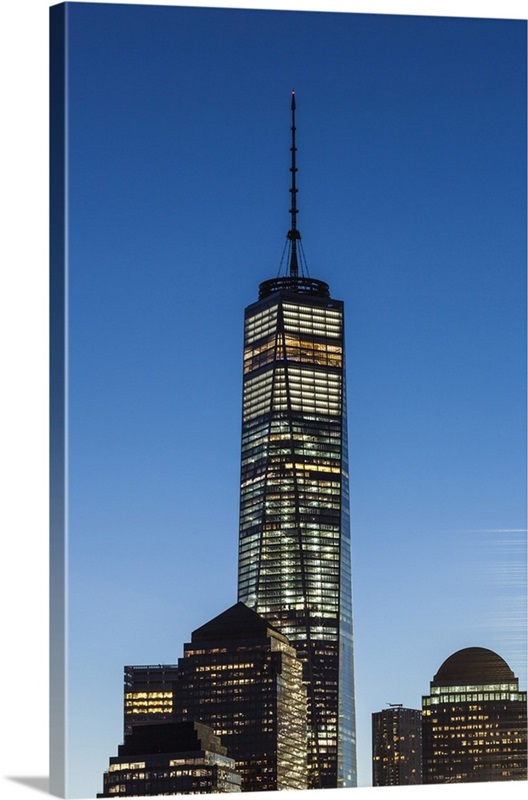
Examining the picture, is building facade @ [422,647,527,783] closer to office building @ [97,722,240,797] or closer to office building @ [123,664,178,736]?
office building @ [97,722,240,797]

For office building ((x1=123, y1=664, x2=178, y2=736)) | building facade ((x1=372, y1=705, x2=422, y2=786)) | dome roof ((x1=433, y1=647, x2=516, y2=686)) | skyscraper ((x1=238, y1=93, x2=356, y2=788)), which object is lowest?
building facade ((x1=372, y1=705, x2=422, y2=786))

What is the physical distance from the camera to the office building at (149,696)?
330ft

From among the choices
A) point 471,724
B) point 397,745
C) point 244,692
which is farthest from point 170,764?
point 397,745

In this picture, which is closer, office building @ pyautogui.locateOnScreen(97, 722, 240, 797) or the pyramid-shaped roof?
office building @ pyautogui.locateOnScreen(97, 722, 240, 797)

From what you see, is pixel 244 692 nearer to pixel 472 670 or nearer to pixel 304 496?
pixel 304 496

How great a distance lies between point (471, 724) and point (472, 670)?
18888 millimetres

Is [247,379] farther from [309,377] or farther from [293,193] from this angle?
[293,193]

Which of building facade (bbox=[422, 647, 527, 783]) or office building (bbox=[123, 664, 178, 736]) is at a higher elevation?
office building (bbox=[123, 664, 178, 736])

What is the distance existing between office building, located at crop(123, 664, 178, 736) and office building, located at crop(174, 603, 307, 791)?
1626 millimetres

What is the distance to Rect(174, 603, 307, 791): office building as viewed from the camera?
327 feet

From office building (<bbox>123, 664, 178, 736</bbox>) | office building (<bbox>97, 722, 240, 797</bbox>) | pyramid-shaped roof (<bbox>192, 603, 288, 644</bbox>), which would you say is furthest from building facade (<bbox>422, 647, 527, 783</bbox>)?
office building (<bbox>123, 664, 178, 736</bbox>)

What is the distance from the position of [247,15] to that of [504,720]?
68.2 meters

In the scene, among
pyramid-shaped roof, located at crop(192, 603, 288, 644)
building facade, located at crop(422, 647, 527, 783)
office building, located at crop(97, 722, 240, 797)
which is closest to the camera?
office building, located at crop(97, 722, 240, 797)

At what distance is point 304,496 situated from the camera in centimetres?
11756
